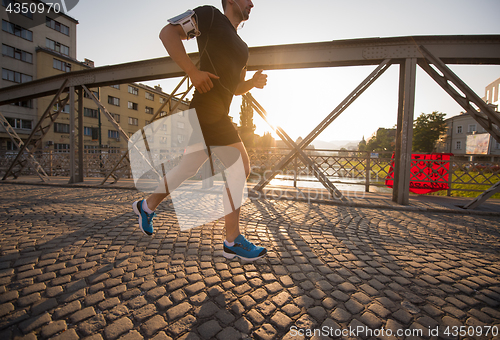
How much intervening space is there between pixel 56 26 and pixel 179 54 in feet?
163

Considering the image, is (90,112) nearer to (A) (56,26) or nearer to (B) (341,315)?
(A) (56,26)

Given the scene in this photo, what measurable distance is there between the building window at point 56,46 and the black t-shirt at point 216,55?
46988 mm

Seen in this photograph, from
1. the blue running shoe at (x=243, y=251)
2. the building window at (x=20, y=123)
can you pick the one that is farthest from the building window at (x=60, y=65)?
the blue running shoe at (x=243, y=251)

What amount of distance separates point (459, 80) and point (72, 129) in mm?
10411

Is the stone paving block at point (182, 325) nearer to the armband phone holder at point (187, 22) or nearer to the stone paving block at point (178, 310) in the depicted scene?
the stone paving block at point (178, 310)

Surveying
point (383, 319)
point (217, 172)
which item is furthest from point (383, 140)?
point (383, 319)

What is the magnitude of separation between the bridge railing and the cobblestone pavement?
450 cm

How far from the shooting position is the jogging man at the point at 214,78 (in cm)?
185

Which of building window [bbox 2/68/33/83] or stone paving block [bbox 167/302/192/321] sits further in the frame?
building window [bbox 2/68/33/83]

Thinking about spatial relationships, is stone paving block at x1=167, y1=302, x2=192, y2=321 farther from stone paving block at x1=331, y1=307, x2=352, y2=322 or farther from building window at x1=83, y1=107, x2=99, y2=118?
building window at x1=83, y1=107, x2=99, y2=118

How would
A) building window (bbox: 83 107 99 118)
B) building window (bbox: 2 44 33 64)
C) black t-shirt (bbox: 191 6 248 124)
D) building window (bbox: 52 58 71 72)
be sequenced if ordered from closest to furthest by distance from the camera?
black t-shirt (bbox: 191 6 248 124) < building window (bbox: 2 44 33 64) < building window (bbox: 52 58 71 72) < building window (bbox: 83 107 99 118)

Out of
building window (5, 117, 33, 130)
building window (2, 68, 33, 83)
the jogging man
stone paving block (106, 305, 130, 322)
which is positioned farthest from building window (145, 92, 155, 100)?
stone paving block (106, 305, 130, 322)

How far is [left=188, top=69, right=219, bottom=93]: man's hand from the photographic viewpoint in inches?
72.4

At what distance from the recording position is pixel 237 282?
179cm
